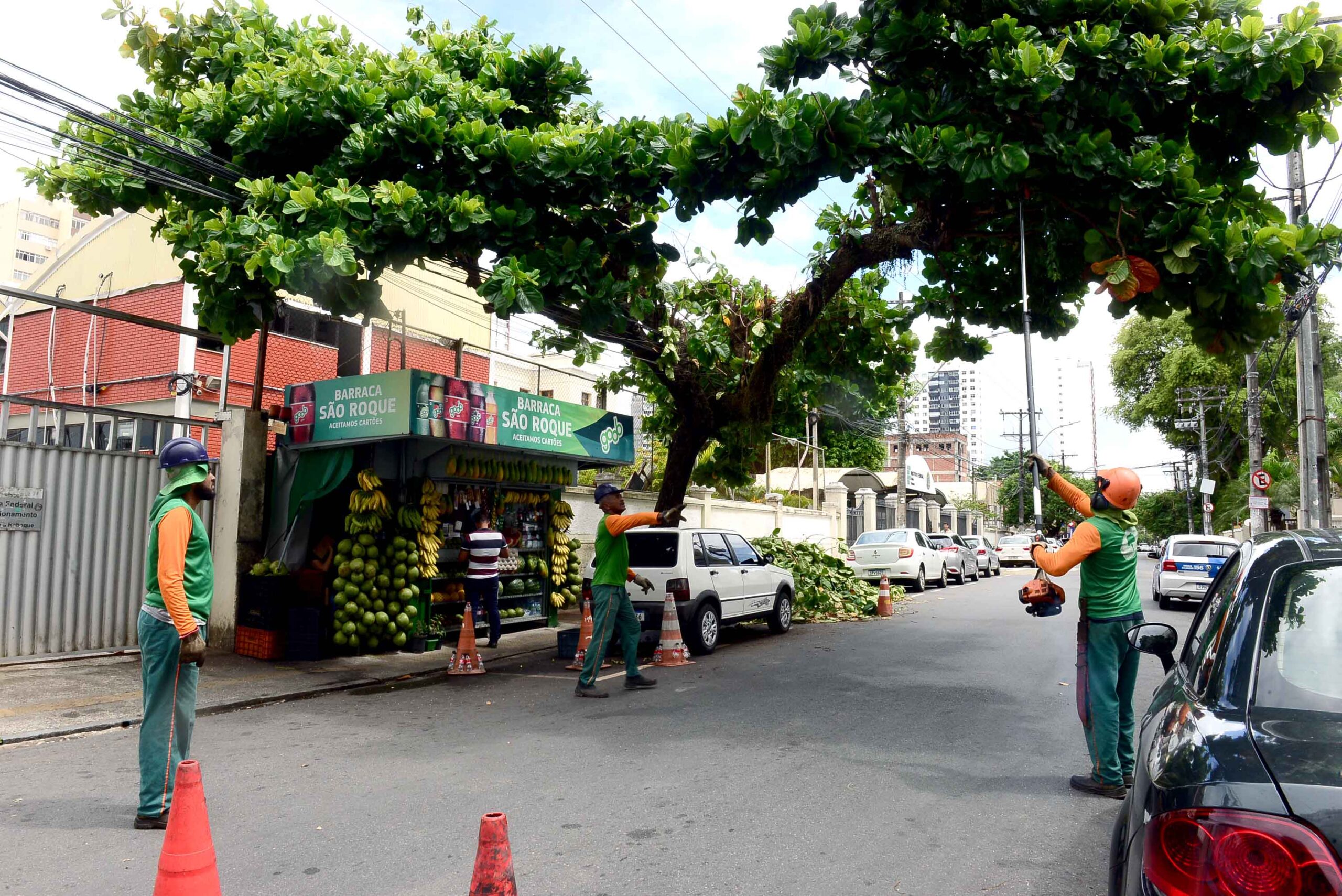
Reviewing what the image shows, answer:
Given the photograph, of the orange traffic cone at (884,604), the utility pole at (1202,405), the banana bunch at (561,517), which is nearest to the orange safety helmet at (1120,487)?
the banana bunch at (561,517)

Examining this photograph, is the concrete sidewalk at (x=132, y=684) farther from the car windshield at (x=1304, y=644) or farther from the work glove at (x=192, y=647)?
the car windshield at (x=1304, y=644)

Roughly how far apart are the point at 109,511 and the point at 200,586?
22.4ft

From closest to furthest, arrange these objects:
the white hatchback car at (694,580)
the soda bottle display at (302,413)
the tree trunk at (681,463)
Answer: the soda bottle display at (302,413) < the white hatchback car at (694,580) < the tree trunk at (681,463)

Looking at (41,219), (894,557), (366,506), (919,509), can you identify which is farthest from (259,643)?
(41,219)

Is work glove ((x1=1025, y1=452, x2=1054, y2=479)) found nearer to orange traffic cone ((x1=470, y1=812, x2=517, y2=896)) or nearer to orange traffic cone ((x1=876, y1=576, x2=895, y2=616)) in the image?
orange traffic cone ((x1=470, y1=812, x2=517, y2=896))

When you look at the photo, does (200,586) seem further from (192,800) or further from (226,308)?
(226,308)

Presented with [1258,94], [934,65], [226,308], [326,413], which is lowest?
[326,413]

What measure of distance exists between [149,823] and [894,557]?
20.9 metres

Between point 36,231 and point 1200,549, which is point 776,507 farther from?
point 36,231

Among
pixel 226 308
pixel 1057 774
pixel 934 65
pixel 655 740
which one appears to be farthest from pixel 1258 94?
pixel 226 308

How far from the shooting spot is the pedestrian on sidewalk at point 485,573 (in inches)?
462

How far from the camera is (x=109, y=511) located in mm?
10688

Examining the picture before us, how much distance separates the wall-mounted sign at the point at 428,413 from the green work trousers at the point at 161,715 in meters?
5.53

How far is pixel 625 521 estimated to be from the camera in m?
8.41
